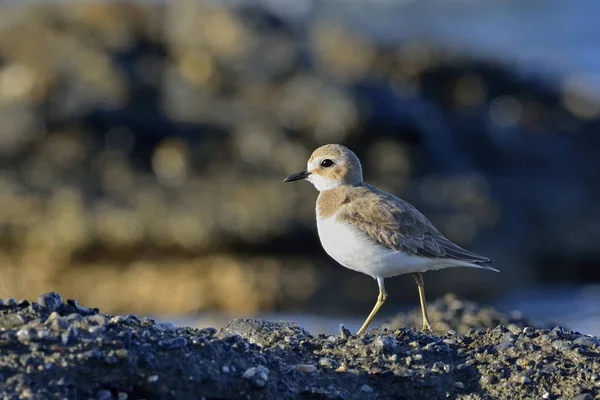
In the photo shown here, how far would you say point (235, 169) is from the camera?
41.3 feet

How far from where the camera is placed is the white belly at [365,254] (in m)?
6.12

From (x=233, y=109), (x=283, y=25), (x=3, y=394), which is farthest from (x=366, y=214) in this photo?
(x=283, y=25)

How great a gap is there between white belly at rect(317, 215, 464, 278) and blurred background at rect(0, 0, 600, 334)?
12.4 feet

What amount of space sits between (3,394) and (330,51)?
1215cm

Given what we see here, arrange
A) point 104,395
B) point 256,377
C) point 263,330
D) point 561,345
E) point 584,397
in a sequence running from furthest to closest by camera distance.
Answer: point 263,330
point 561,345
point 584,397
point 256,377
point 104,395

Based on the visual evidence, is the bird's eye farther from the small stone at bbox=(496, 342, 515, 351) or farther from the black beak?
the small stone at bbox=(496, 342, 515, 351)

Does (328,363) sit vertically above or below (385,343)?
below

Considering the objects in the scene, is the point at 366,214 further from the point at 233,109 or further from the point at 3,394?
the point at 233,109

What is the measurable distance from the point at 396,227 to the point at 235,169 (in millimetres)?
6552

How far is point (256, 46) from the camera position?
14.0 metres

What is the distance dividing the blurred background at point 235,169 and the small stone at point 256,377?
18.5 feet

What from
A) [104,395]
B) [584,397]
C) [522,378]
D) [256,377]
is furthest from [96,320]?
[584,397]

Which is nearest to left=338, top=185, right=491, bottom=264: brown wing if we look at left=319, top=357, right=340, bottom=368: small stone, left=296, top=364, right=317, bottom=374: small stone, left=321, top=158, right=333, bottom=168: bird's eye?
left=321, top=158, right=333, bottom=168: bird's eye

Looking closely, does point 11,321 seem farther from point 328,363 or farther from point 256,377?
point 328,363
